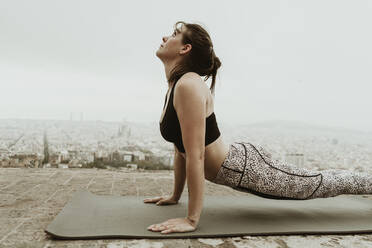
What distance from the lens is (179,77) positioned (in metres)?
2.02

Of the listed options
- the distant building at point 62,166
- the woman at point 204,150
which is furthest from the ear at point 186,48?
the distant building at point 62,166

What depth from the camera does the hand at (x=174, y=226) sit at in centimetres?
173

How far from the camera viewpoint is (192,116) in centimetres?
176

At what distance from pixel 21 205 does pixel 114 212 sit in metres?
0.75

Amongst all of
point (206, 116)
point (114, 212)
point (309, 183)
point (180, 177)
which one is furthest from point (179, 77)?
point (309, 183)

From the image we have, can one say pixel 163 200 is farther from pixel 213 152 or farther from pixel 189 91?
pixel 189 91

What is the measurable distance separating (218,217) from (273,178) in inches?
17.5

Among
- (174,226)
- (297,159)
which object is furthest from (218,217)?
(297,159)

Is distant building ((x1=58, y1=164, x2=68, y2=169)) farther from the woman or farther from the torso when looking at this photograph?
the torso

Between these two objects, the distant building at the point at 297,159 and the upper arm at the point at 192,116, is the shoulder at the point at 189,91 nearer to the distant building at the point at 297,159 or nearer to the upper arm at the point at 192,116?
the upper arm at the point at 192,116

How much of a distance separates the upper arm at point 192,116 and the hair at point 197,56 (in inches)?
9.9

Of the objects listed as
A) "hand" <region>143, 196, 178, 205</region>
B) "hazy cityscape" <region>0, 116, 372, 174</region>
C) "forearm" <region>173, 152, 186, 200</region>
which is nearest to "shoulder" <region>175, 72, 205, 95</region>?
"forearm" <region>173, 152, 186, 200</region>

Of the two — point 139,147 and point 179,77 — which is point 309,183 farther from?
point 139,147

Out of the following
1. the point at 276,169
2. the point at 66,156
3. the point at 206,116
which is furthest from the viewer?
the point at 66,156
